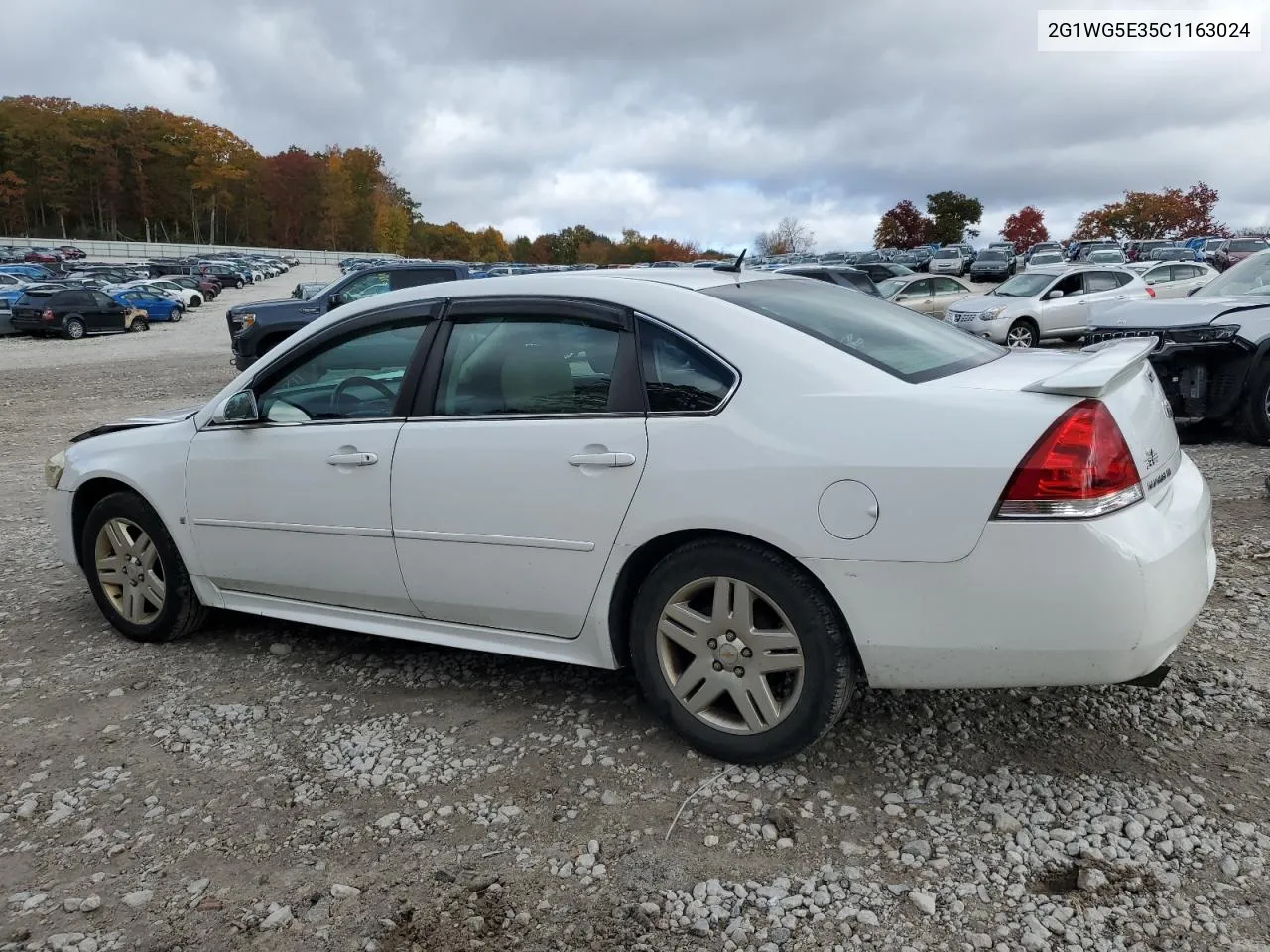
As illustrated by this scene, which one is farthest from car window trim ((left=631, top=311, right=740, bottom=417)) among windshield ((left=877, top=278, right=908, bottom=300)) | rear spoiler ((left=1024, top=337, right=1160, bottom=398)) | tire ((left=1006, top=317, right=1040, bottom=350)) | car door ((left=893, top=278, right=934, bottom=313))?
car door ((left=893, top=278, right=934, bottom=313))

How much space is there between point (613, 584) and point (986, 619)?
1.15 m

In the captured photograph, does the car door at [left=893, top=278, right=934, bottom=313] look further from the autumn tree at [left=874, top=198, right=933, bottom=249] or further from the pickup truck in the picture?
the autumn tree at [left=874, top=198, right=933, bottom=249]

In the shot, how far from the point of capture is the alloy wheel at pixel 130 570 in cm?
448

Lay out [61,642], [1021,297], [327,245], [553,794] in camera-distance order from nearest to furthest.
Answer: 1. [553,794]
2. [61,642]
3. [1021,297]
4. [327,245]

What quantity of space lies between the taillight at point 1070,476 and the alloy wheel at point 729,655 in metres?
0.76

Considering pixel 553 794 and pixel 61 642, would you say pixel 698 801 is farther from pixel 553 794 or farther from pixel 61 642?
pixel 61 642

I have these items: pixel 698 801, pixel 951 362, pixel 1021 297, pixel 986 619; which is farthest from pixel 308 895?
pixel 1021 297

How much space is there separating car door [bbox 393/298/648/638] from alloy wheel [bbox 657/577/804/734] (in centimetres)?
32

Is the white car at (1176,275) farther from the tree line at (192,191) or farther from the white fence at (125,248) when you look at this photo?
the white fence at (125,248)

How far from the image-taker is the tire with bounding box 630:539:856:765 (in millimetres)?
2936

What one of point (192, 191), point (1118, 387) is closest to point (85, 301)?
point (1118, 387)

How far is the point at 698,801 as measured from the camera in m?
3.03

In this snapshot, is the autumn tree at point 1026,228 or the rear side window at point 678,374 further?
the autumn tree at point 1026,228

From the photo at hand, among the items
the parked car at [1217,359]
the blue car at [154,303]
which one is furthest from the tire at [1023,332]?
the blue car at [154,303]
